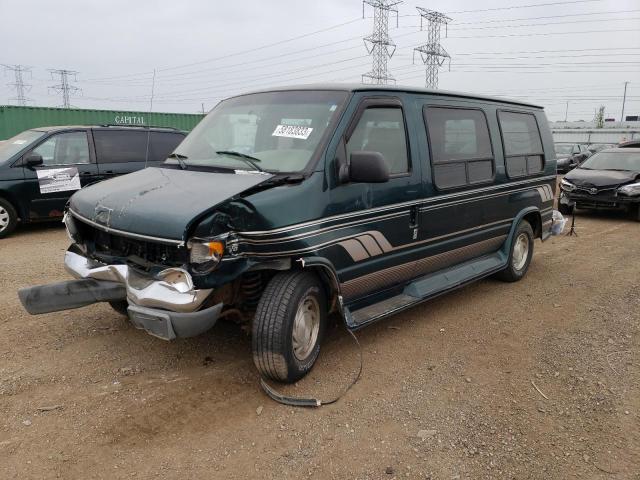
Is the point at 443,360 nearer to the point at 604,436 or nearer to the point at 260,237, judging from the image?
the point at 604,436

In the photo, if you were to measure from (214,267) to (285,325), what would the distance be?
2.05 ft

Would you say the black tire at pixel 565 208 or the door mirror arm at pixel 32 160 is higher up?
the door mirror arm at pixel 32 160

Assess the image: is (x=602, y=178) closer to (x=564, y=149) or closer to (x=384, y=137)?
(x=384, y=137)

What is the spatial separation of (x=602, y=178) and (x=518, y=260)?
253 inches

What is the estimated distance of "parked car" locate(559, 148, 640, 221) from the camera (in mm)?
11336

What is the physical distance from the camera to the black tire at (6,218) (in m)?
8.24

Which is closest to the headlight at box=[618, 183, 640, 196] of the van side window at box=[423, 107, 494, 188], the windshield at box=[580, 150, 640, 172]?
the windshield at box=[580, 150, 640, 172]

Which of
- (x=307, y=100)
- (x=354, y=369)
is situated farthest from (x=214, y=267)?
(x=307, y=100)

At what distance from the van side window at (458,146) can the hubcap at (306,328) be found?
5.79ft

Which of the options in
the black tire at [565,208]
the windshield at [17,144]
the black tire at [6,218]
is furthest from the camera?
the black tire at [565,208]

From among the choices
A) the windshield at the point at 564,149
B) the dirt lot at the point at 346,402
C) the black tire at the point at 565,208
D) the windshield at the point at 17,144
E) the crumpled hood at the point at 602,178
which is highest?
the windshield at the point at 17,144

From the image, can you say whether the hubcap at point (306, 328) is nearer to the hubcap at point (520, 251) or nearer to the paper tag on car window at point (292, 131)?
the paper tag on car window at point (292, 131)

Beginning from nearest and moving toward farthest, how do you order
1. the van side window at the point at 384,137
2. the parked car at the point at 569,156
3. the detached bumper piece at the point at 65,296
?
the detached bumper piece at the point at 65,296 < the van side window at the point at 384,137 < the parked car at the point at 569,156

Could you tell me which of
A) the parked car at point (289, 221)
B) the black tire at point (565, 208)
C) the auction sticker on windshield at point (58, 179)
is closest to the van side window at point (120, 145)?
the auction sticker on windshield at point (58, 179)
